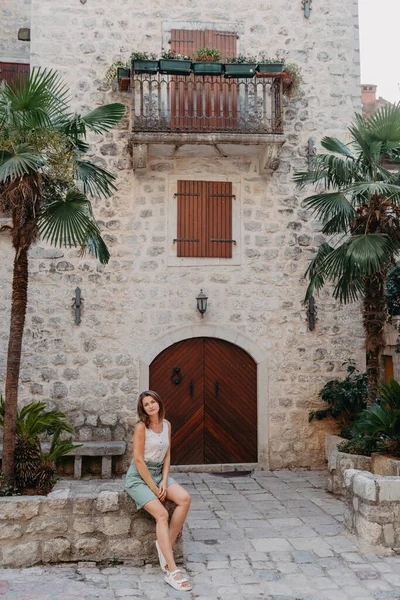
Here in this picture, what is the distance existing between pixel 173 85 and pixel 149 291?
3.34 meters

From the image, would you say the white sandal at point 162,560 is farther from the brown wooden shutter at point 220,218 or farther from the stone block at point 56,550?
the brown wooden shutter at point 220,218

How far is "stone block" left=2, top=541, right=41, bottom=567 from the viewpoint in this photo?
5.09 meters

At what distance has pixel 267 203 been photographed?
10047mm

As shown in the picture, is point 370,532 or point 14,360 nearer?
point 370,532

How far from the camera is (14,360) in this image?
5949mm

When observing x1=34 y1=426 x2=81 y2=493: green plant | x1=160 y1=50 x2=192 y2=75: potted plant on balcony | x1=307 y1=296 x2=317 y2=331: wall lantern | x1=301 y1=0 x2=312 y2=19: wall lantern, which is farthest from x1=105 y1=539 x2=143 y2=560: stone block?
x1=301 y1=0 x2=312 y2=19: wall lantern

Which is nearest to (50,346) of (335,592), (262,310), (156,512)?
(262,310)

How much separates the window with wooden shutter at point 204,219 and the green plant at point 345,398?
2706mm

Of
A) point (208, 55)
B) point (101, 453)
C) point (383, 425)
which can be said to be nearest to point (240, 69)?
point (208, 55)

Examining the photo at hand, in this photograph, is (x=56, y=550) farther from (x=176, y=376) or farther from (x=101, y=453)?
(x=176, y=376)

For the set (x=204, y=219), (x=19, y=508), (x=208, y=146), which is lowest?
(x=19, y=508)

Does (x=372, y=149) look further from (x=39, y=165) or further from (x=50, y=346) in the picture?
(x=50, y=346)

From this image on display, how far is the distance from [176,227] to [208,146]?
4.56 feet

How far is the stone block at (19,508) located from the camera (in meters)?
5.11
